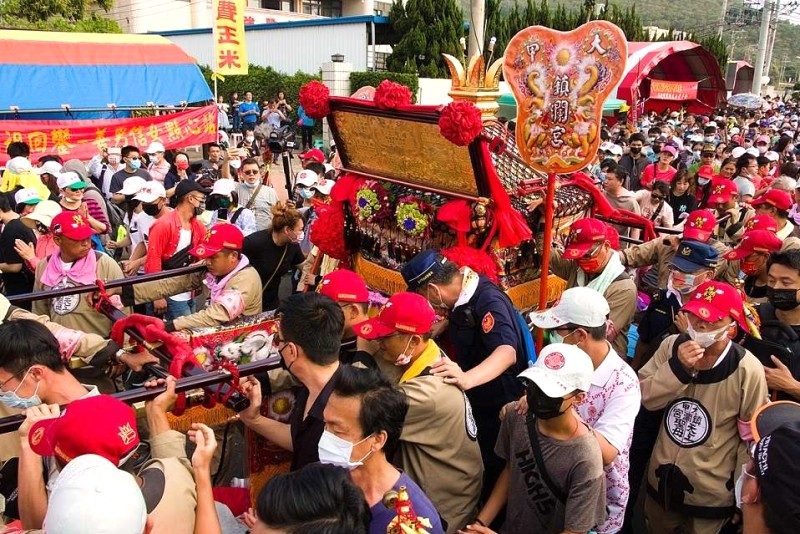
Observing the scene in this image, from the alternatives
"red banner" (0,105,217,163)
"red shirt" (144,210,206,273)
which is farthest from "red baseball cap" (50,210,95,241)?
"red banner" (0,105,217,163)

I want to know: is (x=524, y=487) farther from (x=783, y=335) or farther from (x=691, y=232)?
(x=691, y=232)

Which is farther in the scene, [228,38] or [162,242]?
[228,38]

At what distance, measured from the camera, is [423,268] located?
330cm

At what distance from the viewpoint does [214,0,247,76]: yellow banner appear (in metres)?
12.3

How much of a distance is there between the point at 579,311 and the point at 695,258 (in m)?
1.42

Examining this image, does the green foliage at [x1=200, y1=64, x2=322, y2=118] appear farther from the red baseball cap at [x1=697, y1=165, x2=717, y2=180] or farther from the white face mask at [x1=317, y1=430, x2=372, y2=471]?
the white face mask at [x1=317, y1=430, x2=372, y2=471]

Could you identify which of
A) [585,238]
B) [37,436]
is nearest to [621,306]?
[585,238]

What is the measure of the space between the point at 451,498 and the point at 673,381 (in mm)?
1123

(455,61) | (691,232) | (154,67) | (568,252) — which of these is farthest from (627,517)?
(154,67)

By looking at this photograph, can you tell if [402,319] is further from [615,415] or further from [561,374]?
[615,415]

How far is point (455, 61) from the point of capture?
4.53 m

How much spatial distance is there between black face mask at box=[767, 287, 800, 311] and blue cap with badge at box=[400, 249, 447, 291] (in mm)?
1757

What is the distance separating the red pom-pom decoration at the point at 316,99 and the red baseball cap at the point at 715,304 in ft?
8.98

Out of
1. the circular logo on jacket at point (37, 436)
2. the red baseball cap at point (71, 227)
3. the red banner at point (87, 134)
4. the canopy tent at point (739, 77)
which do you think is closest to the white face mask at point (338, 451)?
the circular logo on jacket at point (37, 436)
